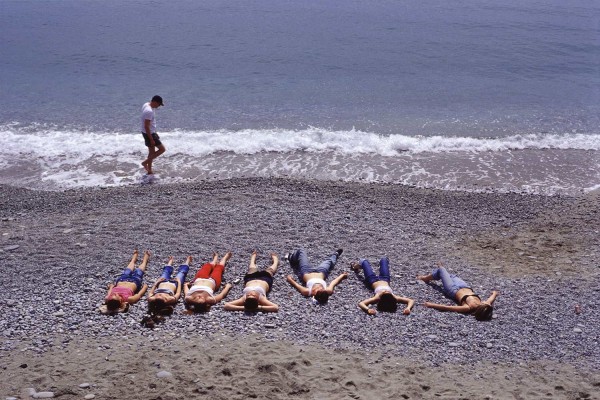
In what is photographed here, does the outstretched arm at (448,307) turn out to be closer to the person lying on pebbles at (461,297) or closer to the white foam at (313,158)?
the person lying on pebbles at (461,297)

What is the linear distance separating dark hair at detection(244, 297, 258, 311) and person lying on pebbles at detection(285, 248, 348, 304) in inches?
A: 38.8

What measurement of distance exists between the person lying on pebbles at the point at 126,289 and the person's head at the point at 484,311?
5283mm

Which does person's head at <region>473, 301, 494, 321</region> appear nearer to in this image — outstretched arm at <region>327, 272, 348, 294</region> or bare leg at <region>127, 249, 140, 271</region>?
outstretched arm at <region>327, 272, 348, 294</region>

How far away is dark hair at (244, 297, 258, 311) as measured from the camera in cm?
814

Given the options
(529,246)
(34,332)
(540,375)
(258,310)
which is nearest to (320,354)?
(258,310)

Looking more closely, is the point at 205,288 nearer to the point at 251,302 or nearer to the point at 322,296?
the point at 251,302

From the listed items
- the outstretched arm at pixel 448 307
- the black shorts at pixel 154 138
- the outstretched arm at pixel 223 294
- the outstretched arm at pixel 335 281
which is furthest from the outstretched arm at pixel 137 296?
the black shorts at pixel 154 138

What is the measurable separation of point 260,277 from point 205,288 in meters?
0.98

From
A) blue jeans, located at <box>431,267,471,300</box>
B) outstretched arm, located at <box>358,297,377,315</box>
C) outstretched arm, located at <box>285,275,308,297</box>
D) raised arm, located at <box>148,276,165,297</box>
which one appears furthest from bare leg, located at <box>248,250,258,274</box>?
blue jeans, located at <box>431,267,471,300</box>

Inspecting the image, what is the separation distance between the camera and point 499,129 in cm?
1934

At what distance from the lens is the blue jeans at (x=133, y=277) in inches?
347

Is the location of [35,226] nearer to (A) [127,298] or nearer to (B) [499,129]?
(A) [127,298]

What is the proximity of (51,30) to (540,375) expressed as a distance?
36430mm

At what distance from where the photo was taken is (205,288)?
850 centimetres
